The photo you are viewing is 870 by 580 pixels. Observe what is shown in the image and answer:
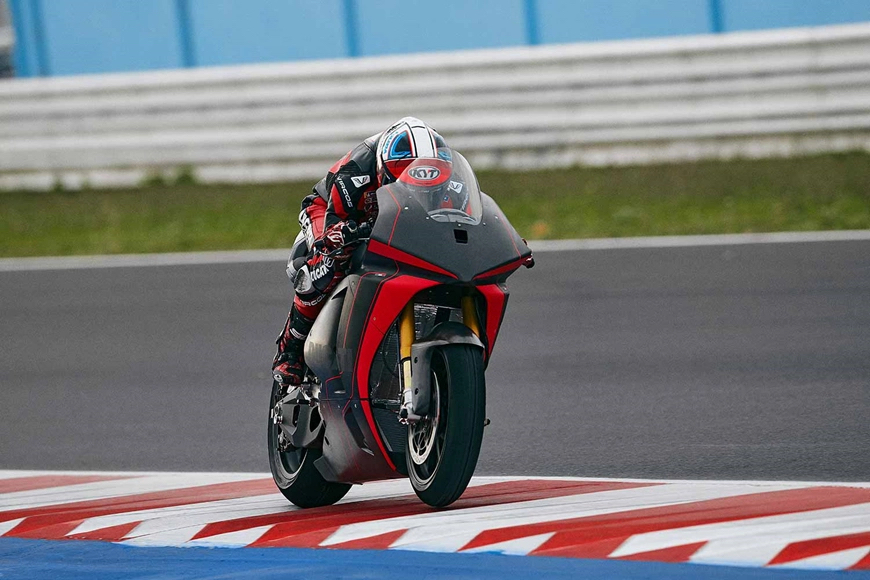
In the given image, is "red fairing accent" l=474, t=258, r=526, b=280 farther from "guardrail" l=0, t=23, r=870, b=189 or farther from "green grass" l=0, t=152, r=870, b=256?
"guardrail" l=0, t=23, r=870, b=189

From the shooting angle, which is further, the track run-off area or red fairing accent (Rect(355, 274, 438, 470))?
red fairing accent (Rect(355, 274, 438, 470))

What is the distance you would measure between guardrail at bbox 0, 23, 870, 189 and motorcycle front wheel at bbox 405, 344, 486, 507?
390 inches

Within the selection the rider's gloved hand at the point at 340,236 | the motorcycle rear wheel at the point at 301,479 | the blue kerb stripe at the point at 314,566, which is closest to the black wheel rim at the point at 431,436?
the blue kerb stripe at the point at 314,566

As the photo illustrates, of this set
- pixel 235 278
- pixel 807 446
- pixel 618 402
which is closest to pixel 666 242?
pixel 235 278

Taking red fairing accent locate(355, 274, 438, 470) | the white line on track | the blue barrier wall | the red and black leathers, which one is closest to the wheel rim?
red fairing accent locate(355, 274, 438, 470)

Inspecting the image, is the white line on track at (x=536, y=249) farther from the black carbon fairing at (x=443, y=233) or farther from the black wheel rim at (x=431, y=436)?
the black wheel rim at (x=431, y=436)

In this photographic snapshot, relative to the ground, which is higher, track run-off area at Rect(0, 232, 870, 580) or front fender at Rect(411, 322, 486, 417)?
front fender at Rect(411, 322, 486, 417)

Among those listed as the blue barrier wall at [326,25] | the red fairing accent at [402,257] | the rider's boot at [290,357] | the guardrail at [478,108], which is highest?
the blue barrier wall at [326,25]

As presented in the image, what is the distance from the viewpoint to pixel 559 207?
1309 centimetres

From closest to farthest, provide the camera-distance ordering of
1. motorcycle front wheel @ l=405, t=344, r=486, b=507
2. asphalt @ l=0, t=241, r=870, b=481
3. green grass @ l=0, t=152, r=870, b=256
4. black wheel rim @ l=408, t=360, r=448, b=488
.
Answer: motorcycle front wheel @ l=405, t=344, r=486, b=507, black wheel rim @ l=408, t=360, r=448, b=488, asphalt @ l=0, t=241, r=870, b=481, green grass @ l=0, t=152, r=870, b=256

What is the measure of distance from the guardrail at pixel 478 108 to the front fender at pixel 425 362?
988 centimetres

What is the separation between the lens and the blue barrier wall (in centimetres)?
1670

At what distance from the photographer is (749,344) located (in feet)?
26.9

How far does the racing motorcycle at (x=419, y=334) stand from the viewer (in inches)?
173
